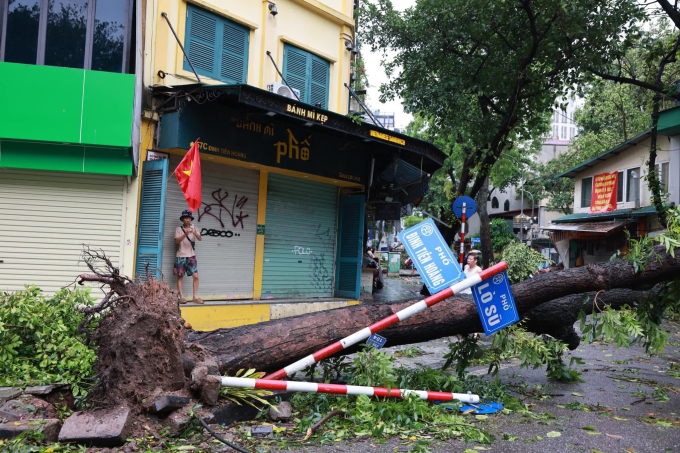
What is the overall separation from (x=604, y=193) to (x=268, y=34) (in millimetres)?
17121

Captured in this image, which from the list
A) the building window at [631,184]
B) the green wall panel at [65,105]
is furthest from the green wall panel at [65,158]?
the building window at [631,184]

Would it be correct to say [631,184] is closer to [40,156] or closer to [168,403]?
[40,156]

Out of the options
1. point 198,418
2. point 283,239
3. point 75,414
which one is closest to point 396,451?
point 198,418

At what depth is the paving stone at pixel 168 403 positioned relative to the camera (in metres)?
4.22

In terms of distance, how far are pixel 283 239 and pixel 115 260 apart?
3903 mm

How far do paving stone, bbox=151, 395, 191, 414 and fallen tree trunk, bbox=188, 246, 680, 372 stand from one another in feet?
2.09

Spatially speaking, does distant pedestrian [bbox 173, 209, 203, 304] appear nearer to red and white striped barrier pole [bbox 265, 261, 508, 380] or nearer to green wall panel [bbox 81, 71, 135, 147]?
green wall panel [bbox 81, 71, 135, 147]

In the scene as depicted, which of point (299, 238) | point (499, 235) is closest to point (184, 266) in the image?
point (299, 238)

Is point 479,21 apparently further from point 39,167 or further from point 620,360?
point 39,167

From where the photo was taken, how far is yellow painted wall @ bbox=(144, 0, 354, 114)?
9312mm

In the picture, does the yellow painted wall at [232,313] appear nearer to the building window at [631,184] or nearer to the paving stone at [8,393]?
the paving stone at [8,393]

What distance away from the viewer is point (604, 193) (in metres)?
22.3

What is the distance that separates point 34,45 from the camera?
27.1 feet

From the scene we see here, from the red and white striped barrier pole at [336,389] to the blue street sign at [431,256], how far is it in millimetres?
1000
